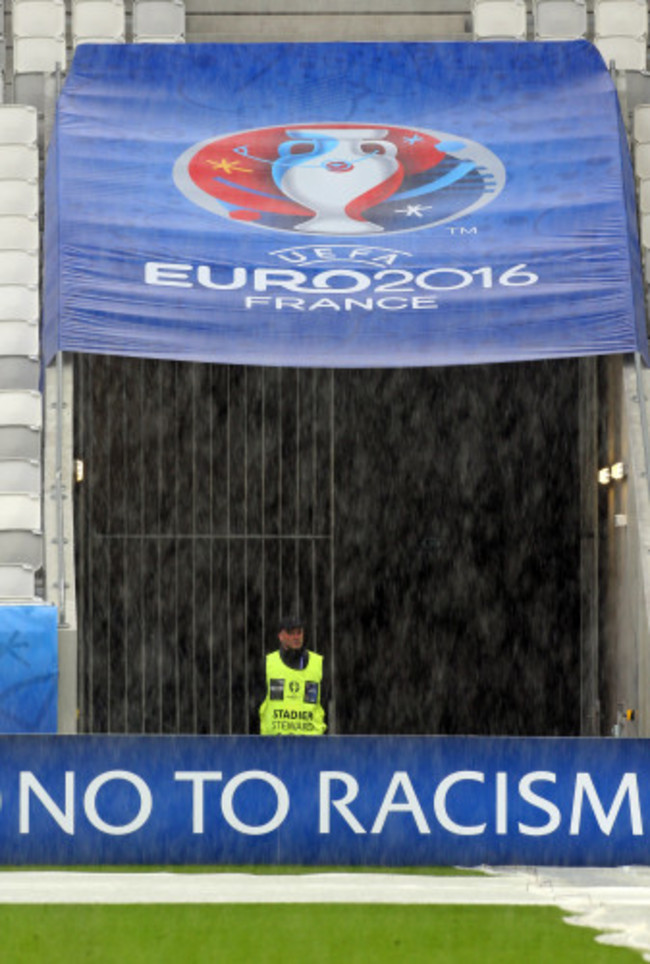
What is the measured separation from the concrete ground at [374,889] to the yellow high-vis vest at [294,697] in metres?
2.82

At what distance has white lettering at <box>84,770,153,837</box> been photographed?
12.9 metres

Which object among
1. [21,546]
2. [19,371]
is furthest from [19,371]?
[21,546]

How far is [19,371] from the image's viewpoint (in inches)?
771

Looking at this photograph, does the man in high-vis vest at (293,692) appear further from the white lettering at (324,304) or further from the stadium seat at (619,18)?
the stadium seat at (619,18)

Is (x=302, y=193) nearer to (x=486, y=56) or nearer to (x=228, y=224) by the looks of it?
(x=228, y=224)

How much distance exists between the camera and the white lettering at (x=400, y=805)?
12945mm

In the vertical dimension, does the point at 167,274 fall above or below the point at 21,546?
above

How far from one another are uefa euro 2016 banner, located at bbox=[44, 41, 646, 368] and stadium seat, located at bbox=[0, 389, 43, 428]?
0.46 meters

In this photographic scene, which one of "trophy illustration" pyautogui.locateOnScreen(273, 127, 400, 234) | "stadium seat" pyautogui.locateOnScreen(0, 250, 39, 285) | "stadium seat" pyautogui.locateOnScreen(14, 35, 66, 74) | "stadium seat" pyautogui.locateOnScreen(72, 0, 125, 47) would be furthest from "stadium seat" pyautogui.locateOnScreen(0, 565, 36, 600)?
"stadium seat" pyautogui.locateOnScreen(72, 0, 125, 47)

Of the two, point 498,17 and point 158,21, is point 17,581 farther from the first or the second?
point 498,17

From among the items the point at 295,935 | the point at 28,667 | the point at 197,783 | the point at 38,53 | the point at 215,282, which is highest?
the point at 38,53

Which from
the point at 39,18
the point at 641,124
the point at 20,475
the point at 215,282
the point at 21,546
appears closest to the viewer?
the point at 21,546

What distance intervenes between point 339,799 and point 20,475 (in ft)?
22.4

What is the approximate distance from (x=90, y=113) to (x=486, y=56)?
441 cm
